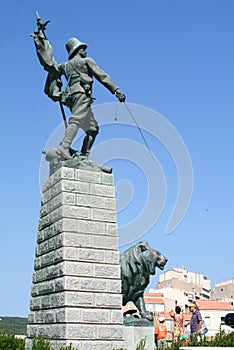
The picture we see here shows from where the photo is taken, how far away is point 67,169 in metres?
10.3

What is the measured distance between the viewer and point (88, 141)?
11.3 meters

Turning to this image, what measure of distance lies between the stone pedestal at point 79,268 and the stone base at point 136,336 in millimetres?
444

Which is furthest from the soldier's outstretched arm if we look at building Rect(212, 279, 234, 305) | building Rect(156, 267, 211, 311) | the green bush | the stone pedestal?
building Rect(212, 279, 234, 305)

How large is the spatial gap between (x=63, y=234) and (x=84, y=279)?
2.92 ft

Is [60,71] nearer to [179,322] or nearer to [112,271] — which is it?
[112,271]

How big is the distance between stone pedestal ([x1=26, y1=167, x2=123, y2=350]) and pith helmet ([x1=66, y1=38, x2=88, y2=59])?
2.67 m

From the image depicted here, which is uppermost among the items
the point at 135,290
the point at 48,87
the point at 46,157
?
the point at 48,87

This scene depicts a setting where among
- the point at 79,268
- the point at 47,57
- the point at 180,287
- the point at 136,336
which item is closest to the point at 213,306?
the point at 180,287

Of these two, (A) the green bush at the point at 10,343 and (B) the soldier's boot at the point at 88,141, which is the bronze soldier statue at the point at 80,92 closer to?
(B) the soldier's boot at the point at 88,141

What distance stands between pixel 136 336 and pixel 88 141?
4.06m

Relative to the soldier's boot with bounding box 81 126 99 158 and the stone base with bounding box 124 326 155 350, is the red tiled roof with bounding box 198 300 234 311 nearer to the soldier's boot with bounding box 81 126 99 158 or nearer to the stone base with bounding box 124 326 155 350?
the stone base with bounding box 124 326 155 350

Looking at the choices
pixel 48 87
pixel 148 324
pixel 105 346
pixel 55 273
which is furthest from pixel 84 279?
pixel 48 87

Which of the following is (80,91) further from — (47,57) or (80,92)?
(47,57)

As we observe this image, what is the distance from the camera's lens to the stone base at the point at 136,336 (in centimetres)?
1001
